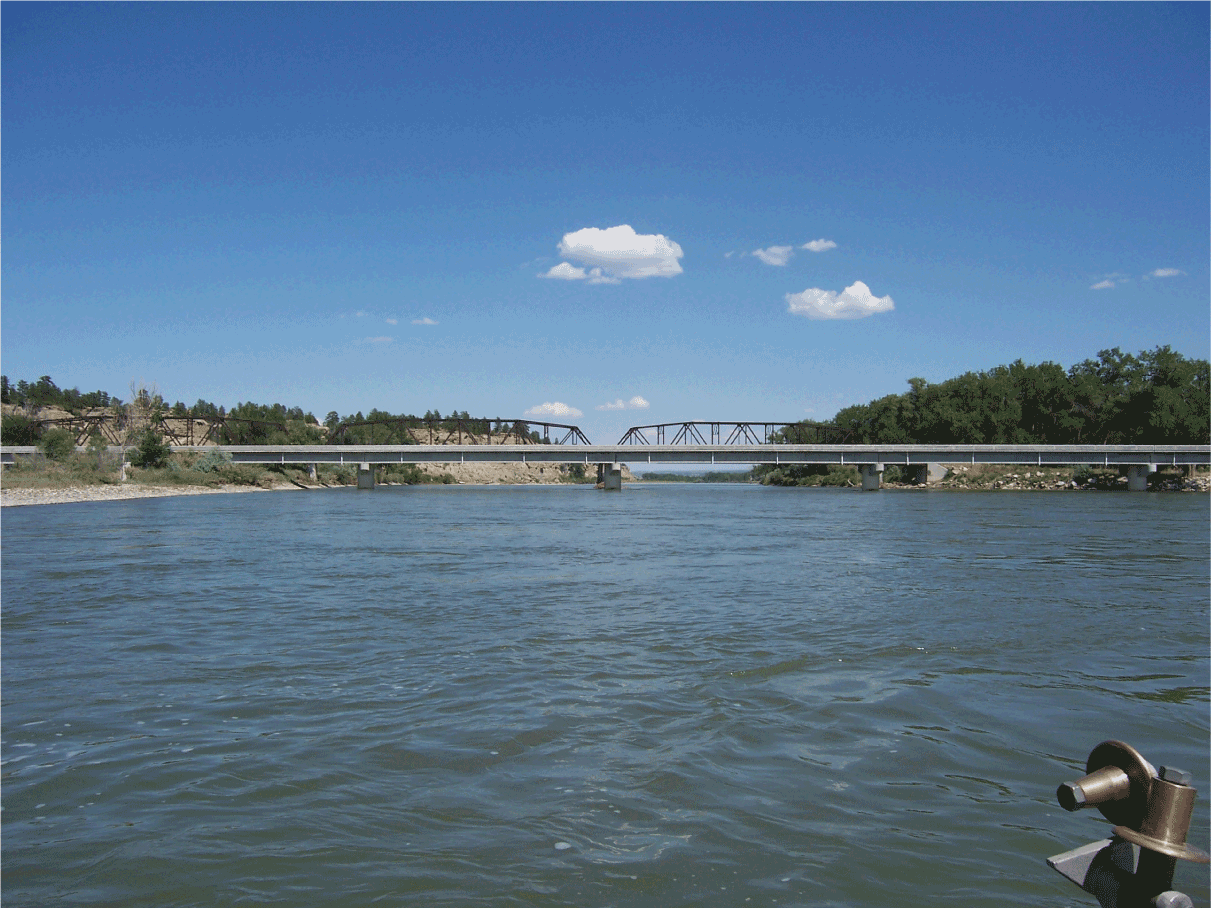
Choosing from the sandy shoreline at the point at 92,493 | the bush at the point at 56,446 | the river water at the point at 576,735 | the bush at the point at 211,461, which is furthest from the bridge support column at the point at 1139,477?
the bush at the point at 56,446

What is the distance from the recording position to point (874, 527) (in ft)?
124

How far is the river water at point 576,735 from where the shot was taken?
5.12 m

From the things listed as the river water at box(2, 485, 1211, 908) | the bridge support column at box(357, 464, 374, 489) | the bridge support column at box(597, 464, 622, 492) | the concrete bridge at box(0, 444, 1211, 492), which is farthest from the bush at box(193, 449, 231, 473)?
the river water at box(2, 485, 1211, 908)

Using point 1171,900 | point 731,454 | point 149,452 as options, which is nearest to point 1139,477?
point 731,454

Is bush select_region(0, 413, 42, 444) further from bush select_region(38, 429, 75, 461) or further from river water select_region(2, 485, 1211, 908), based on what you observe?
river water select_region(2, 485, 1211, 908)

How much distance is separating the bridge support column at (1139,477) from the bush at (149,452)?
112 m

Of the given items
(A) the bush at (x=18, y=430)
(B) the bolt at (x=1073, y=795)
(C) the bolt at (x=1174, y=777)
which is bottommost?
(B) the bolt at (x=1073, y=795)

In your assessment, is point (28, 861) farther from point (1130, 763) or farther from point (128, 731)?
point (1130, 763)

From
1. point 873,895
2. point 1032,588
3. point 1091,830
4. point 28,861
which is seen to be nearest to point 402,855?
point 28,861

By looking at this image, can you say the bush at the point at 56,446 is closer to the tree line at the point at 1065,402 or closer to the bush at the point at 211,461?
the bush at the point at 211,461

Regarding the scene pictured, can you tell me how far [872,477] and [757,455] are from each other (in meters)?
15.2

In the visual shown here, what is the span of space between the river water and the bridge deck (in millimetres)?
84061

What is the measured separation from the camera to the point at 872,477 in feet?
338

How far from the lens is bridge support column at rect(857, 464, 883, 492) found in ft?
336
